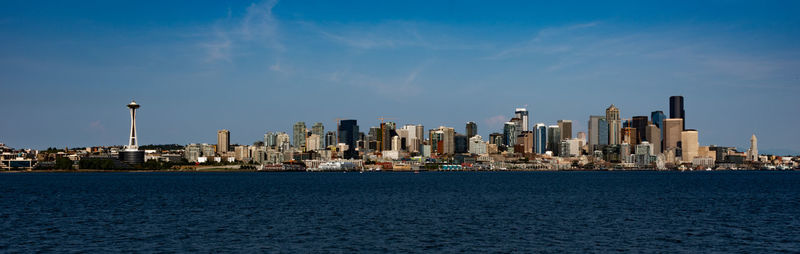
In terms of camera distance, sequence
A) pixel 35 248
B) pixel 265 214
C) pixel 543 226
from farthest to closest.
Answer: pixel 265 214 → pixel 543 226 → pixel 35 248

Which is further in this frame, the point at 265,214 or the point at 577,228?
the point at 265,214

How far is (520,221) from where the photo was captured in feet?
196

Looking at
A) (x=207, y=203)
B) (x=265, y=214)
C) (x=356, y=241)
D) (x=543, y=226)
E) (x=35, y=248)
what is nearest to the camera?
(x=35, y=248)

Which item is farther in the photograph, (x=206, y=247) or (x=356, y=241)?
(x=356, y=241)

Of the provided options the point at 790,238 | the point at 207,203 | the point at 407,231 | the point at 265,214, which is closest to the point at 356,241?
the point at 407,231

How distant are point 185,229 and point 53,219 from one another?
16.8 metres

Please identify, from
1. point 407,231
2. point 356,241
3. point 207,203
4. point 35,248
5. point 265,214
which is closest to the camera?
point 35,248

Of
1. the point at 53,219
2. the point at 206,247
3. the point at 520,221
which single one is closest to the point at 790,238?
the point at 520,221

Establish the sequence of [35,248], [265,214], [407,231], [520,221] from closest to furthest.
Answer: [35,248] < [407,231] < [520,221] < [265,214]

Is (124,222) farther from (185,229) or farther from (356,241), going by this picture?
(356,241)

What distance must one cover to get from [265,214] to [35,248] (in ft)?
82.3

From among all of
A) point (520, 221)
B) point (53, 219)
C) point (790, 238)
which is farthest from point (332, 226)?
point (790, 238)

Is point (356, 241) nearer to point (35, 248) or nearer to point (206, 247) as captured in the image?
point (206, 247)

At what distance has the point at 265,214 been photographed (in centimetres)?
6669
